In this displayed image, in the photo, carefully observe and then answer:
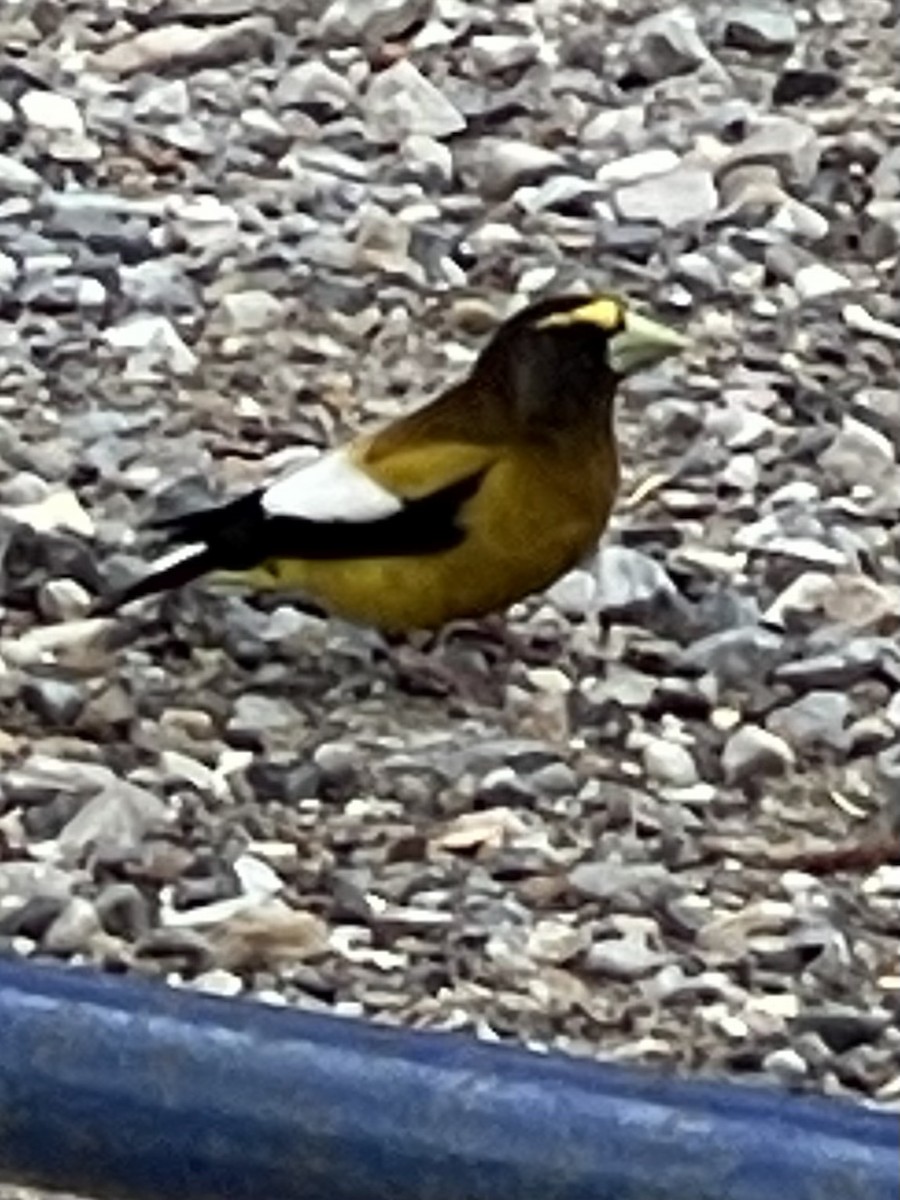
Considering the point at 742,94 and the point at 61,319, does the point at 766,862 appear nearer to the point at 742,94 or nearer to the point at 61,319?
the point at 61,319

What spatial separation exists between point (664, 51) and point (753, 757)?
2.74 m

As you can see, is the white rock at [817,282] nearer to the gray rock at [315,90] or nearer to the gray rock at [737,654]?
the gray rock at [315,90]

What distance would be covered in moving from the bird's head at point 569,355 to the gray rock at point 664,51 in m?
2.26

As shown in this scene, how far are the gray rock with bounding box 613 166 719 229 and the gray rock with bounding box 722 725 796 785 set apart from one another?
75.5 inches

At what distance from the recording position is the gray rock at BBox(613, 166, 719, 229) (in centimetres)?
643

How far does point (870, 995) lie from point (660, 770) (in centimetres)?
61

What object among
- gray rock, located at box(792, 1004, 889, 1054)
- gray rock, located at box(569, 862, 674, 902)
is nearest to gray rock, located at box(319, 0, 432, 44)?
gray rock, located at box(569, 862, 674, 902)

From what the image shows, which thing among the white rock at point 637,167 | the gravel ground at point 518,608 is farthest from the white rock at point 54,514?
the white rock at point 637,167

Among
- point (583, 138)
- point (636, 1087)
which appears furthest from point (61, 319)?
point (636, 1087)

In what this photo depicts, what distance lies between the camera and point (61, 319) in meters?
5.92

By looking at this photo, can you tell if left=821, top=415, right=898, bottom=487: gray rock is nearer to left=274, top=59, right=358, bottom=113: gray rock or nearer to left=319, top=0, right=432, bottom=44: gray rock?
left=274, top=59, right=358, bottom=113: gray rock

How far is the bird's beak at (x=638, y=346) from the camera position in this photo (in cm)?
482

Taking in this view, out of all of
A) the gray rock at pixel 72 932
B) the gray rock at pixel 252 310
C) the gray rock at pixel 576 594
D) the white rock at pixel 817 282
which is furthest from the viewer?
the white rock at pixel 817 282

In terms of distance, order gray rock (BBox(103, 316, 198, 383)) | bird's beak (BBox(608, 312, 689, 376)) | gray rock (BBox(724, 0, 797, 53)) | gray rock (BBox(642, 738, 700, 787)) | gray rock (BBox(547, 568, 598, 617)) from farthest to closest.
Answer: gray rock (BBox(724, 0, 797, 53)) < gray rock (BBox(103, 316, 198, 383)) < gray rock (BBox(547, 568, 598, 617)) < bird's beak (BBox(608, 312, 689, 376)) < gray rock (BBox(642, 738, 700, 787))
